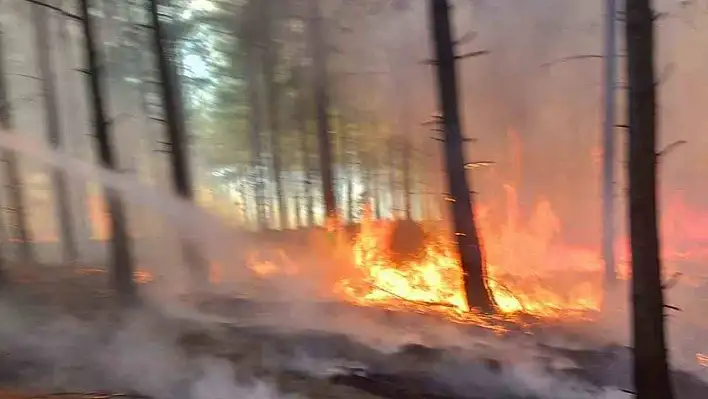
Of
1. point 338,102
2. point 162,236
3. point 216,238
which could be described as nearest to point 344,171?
point 338,102

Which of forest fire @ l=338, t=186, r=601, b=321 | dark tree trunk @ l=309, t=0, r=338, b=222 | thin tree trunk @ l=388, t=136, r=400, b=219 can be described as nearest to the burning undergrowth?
forest fire @ l=338, t=186, r=601, b=321

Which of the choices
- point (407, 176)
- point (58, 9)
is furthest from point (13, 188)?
point (407, 176)

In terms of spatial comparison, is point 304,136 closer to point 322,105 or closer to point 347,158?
point 322,105

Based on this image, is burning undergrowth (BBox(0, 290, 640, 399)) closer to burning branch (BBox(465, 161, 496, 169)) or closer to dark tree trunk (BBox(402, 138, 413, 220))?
dark tree trunk (BBox(402, 138, 413, 220))

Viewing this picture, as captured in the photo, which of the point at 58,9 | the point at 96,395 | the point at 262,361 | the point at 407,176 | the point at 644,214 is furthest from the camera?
the point at 58,9

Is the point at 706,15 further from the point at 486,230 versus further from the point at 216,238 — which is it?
the point at 216,238

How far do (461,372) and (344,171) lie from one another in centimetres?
267

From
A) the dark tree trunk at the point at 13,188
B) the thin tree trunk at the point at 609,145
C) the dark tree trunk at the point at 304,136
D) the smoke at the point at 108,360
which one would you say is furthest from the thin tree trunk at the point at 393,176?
the dark tree trunk at the point at 13,188

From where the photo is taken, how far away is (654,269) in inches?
146

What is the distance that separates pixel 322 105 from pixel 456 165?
6.00ft

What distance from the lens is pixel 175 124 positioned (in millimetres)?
6785

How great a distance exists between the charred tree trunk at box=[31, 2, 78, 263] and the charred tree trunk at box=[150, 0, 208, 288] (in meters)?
1.06

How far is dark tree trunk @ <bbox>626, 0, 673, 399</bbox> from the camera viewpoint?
3584mm

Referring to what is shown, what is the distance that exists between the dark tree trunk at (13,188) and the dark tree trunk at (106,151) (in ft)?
2.80
